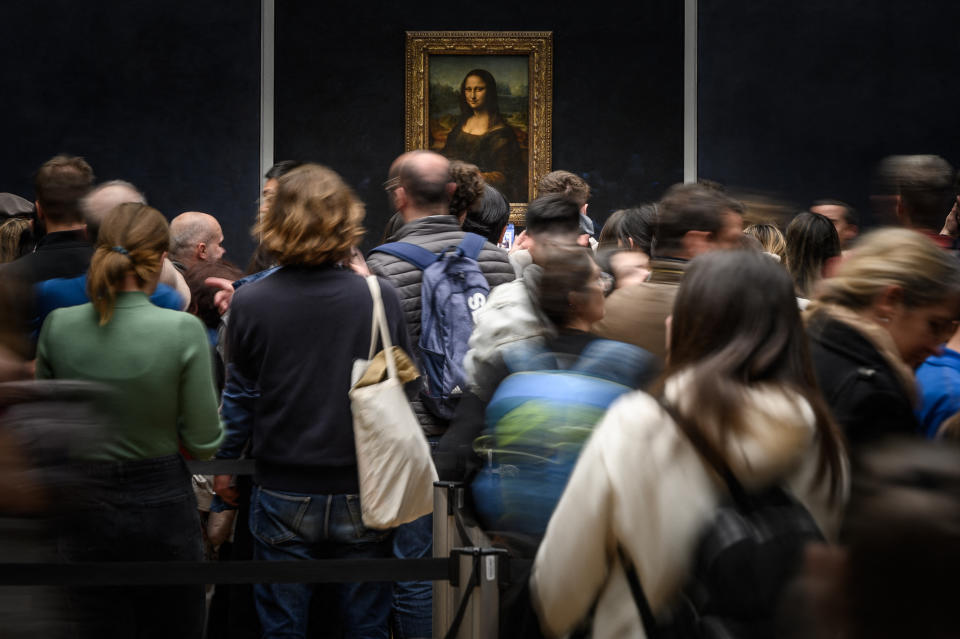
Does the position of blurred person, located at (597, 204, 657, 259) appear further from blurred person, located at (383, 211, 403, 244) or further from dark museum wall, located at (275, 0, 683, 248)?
dark museum wall, located at (275, 0, 683, 248)

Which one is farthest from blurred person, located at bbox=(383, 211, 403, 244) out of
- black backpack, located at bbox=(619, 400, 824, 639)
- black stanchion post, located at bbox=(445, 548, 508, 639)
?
black backpack, located at bbox=(619, 400, 824, 639)

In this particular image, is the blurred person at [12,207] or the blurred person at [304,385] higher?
the blurred person at [12,207]

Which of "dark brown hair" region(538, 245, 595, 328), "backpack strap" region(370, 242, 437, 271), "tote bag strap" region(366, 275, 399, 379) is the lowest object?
"tote bag strap" region(366, 275, 399, 379)

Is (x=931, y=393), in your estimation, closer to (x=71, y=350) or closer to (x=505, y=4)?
(x=71, y=350)

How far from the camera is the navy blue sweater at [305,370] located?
3332mm

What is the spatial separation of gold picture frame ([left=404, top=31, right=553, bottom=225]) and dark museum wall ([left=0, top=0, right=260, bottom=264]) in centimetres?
176

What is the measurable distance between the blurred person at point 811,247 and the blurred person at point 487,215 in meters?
1.34

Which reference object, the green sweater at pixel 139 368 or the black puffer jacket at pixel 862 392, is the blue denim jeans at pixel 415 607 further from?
the black puffer jacket at pixel 862 392

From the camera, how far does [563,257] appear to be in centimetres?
276

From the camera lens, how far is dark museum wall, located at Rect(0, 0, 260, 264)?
11141 mm

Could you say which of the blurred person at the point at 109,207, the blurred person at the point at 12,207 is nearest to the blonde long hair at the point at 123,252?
the blurred person at the point at 109,207

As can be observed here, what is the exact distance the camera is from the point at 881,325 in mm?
2893

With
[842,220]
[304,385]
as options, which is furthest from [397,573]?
[842,220]

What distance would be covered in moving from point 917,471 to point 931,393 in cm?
216
